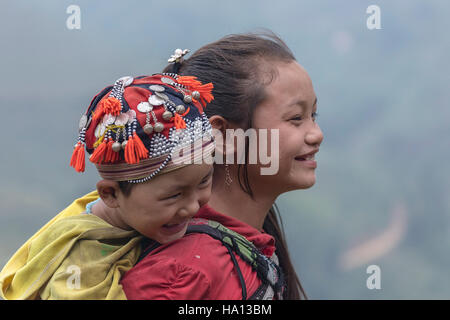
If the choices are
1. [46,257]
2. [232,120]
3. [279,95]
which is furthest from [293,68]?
[46,257]

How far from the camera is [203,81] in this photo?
2078mm

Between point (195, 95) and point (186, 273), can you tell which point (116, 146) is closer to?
point (195, 95)

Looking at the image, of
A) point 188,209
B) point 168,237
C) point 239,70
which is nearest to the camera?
point 188,209

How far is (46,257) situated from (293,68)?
3.36 ft

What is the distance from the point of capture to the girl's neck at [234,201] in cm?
207

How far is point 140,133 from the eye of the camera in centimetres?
164

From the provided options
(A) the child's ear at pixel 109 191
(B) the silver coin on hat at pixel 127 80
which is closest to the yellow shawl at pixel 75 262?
(A) the child's ear at pixel 109 191

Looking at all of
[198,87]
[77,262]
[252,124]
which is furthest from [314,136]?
[77,262]

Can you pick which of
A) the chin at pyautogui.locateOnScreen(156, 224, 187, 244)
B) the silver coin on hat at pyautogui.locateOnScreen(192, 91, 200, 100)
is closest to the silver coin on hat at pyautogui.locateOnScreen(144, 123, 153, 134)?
the silver coin on hat at pyautogui.locateOnScreen(192, 91, 200, 100)

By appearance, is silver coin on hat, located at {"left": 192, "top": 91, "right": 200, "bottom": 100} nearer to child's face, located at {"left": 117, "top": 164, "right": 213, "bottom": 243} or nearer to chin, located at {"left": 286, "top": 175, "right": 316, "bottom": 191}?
child's face, located at {"left": 117, "top": 164, "right": 213, "bottom": 243}

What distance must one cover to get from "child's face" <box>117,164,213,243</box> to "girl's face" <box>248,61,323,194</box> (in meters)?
0.35

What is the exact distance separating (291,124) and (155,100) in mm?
542

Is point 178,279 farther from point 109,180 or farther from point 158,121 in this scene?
point 158,121

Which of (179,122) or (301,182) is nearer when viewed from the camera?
(179,122)
